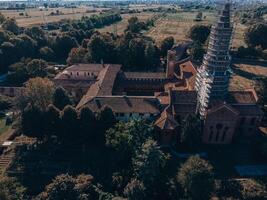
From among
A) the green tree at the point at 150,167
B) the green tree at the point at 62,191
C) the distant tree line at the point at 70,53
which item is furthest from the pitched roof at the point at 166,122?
the distant tree line at the point at 70,53

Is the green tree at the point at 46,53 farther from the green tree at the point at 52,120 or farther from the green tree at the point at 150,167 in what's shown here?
the green tree at the point at 150,167

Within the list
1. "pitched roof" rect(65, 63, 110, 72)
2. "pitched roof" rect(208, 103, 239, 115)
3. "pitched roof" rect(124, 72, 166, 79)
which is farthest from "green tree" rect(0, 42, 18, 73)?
"pitched roof" rect(208, 103, 239, 115)

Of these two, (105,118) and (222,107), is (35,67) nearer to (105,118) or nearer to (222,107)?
(105,118)

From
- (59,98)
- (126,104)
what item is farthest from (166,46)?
(59,98)

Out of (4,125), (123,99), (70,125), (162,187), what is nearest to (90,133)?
(70,125)

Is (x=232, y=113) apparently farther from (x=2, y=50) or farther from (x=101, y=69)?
(x=2, y=50)

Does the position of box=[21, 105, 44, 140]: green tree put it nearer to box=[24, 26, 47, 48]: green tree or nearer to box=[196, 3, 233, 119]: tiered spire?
box=[196, 3, 233, 119]: tiered spire
